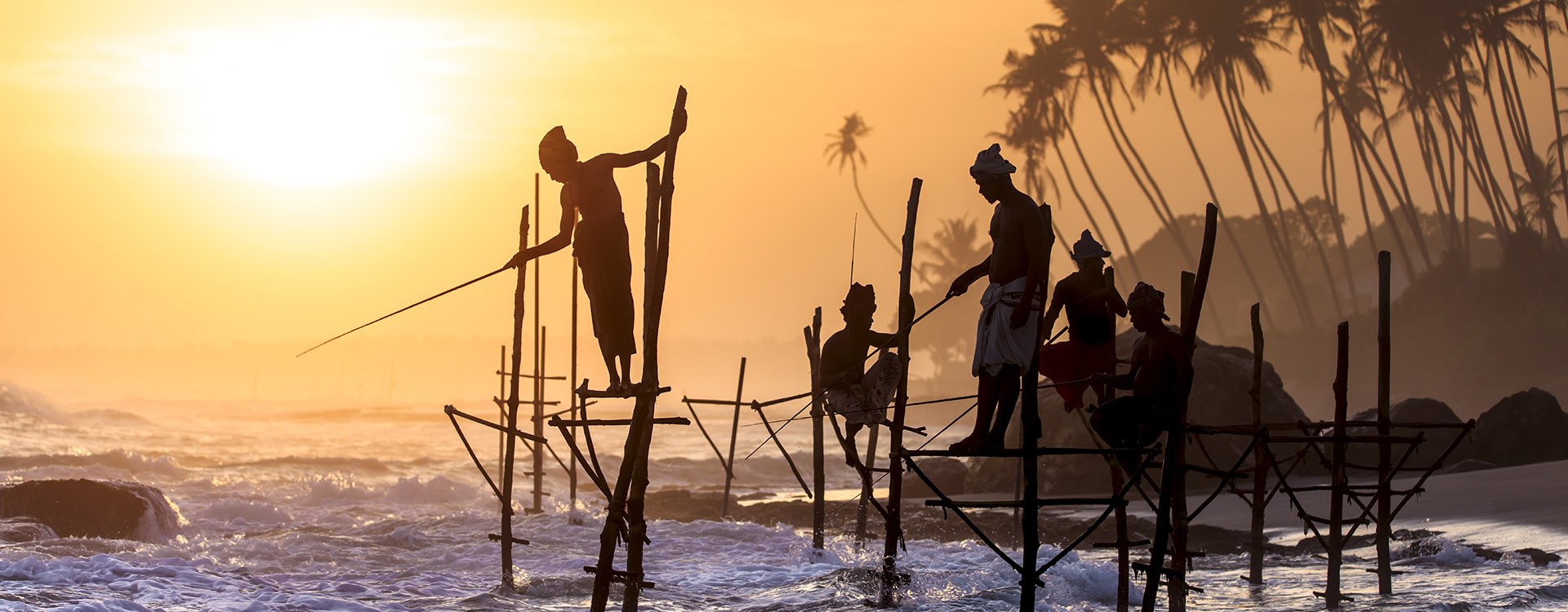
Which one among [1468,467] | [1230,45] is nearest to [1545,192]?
[1230,45]

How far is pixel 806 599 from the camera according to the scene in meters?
17.1

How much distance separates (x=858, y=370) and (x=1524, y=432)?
21.1 metres

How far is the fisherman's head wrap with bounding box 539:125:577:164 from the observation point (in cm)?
1130

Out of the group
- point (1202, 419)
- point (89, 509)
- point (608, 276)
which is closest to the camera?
point (608, 276)

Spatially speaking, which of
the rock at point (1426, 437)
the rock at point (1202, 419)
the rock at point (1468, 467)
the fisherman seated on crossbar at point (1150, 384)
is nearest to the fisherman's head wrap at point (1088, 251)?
the fisherman seated on crossbar at point (1150, 384)

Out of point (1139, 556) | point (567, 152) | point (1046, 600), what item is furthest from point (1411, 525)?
point (567, 152)

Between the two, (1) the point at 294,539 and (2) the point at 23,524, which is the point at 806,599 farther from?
(2) the point at 23,524

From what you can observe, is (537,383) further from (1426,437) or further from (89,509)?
(1426,437)

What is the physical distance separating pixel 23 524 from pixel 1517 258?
165ft

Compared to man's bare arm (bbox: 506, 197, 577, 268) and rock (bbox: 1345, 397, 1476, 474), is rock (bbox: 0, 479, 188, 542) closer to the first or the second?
man's bare arm (bbox: 506, 197, 577, 268)

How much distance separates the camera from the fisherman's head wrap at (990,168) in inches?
421

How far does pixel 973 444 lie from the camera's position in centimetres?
1038

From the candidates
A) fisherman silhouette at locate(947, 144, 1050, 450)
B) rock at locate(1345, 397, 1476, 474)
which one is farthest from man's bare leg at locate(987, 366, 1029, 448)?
rock at locate(1345, 397, 1476, 474)

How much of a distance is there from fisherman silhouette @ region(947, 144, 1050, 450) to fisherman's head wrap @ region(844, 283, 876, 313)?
134 inches
